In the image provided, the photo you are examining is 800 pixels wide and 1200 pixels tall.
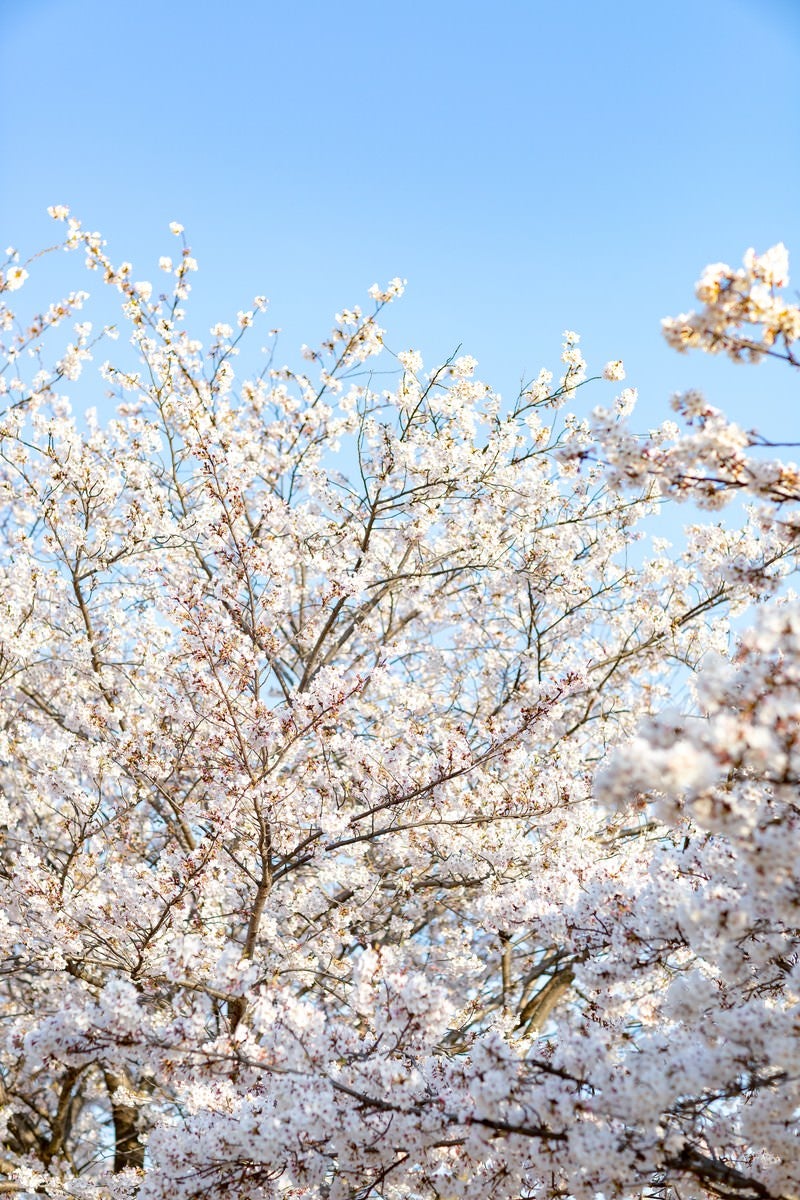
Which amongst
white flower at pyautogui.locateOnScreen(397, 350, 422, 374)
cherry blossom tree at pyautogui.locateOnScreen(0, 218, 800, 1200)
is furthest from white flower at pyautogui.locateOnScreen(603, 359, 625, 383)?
white flower at pyautogui.locateOnScreen(397, 350, 422, 374)

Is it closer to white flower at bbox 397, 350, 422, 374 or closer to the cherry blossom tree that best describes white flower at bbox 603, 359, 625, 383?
the cherry blossom tree

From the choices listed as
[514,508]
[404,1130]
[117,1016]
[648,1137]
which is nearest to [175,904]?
[117,1016]

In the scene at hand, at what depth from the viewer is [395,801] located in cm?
544

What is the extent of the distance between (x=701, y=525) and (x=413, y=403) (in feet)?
10.6

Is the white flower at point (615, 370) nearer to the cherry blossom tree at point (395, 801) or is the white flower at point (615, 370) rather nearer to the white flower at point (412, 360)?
the cherry blossom tree at point (395, 801)

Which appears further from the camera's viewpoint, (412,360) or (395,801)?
(412,360)

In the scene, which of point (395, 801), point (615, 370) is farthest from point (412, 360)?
point (395, 801)

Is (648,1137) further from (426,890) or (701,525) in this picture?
(701,525)

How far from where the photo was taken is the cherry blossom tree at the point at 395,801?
3.26 meters

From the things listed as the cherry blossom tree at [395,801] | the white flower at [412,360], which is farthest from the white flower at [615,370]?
the white flower at [412,360]

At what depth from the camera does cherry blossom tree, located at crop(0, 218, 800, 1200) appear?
10.7 ft

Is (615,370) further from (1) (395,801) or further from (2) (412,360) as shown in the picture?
(1) (395,801)

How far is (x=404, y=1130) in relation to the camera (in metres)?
3.46

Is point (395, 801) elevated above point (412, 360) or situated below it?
below
